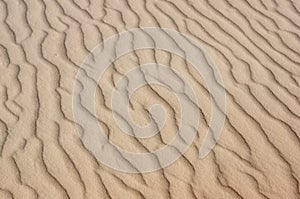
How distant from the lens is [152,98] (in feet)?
14.3

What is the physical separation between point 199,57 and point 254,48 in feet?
2.08

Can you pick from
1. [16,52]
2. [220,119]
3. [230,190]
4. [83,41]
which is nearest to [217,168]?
[230,190]

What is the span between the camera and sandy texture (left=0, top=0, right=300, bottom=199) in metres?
3.64

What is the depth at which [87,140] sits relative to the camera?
3979mm

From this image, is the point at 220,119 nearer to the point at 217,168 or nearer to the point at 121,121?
the point at 217,168

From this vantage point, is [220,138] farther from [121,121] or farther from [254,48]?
[254,48]

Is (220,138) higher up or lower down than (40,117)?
lower down

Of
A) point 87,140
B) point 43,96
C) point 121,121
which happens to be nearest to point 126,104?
point 121,121

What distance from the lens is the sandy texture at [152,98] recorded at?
364 cm

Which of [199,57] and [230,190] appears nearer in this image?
[230,190]

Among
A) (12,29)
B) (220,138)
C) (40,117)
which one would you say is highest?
(12,29)

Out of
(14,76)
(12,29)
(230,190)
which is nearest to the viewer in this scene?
(230,190)

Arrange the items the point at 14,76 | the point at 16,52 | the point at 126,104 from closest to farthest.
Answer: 1. the point at 126,104
2. the point at 14,76
3. the point at 16,52

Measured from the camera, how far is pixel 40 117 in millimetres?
4195
